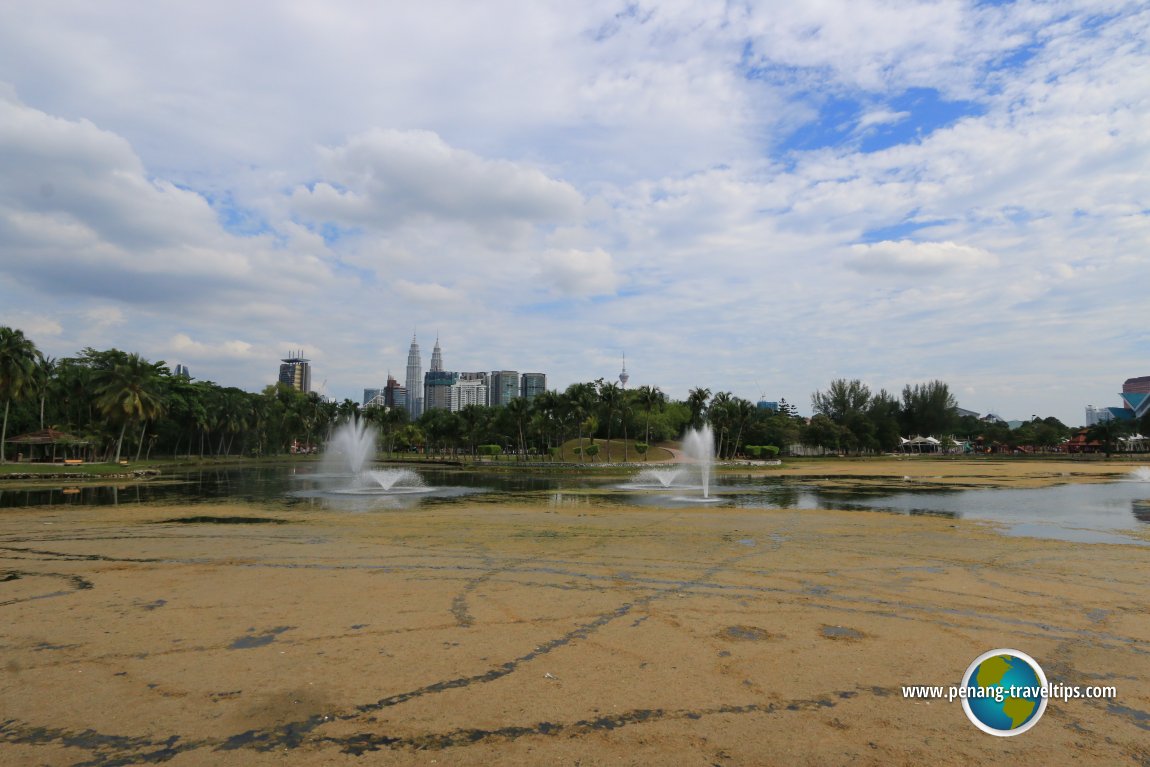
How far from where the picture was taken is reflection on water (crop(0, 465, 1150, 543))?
23.3 meters

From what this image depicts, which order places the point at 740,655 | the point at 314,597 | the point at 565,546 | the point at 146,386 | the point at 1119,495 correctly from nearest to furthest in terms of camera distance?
the point at 740,655 < the point at 314,597 < the point at 565,546 < the point at 1119,495 < the point at 146,386

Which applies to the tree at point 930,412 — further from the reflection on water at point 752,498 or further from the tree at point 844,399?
the reflection on water at point 752,498

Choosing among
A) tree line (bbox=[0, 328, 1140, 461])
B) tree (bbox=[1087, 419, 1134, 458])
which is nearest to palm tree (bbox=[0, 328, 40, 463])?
tree line (bbox=[0, 328, 1140, 461])

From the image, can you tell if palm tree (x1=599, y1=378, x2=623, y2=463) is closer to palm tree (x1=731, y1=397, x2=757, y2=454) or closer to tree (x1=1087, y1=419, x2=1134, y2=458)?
palm tree (x1=731, y1=397, x2=757, y2=454)

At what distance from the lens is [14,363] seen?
5306 cm

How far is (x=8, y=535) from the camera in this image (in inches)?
742

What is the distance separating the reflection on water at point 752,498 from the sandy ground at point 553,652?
9.08m

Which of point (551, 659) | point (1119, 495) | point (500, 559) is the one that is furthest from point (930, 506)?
point (551, 659)

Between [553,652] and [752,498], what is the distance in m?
26.8

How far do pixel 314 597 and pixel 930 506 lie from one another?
2601cm

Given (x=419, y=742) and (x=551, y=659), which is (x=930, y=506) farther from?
(x=419, y=742)

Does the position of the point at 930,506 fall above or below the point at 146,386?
below

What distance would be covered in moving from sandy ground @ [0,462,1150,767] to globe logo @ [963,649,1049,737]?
0.15 metres

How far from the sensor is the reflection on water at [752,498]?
2334 centimetres
